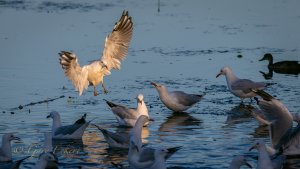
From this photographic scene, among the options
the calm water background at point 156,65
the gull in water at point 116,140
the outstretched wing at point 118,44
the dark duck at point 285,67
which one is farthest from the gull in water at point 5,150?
the dark duck at point 285,67

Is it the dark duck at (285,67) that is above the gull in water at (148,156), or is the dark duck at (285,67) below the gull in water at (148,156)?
above

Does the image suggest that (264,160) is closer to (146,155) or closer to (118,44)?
(146,155)

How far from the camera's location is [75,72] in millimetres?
16594

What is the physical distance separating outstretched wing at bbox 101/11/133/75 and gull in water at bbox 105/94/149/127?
10.4 feet

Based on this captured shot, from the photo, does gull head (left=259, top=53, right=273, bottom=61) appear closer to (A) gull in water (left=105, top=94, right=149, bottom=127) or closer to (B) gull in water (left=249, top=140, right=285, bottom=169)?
(A) gull in water (left=105, top=94, right=149, bottom=127)

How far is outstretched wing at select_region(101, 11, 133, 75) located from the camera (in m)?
17.6

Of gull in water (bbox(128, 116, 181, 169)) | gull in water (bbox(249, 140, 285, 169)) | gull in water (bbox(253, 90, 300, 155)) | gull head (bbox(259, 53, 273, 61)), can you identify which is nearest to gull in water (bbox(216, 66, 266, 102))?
gull head (bbox(259, 53, 273, 61))

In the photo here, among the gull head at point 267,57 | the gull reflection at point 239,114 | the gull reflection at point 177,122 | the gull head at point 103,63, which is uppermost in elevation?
the gull head at point 103,63

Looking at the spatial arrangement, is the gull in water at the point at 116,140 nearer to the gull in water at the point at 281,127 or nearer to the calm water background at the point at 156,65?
the calm water background at the point at 156,65

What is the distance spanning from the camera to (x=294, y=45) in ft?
70.4

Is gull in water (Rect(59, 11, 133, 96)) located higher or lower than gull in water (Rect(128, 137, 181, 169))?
higher

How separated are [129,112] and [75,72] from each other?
100 inches

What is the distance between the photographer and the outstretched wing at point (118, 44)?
1756 cm

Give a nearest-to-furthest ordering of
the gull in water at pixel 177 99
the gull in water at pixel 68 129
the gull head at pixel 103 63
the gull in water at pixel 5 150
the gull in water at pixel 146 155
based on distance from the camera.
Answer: the gull in water at pixel 146 155 → the gull in water at pixel 5 150 → the gull in water at pixel 68 129 → the gull in water at pixel 177 99 → the gull head at pixel 103 63
